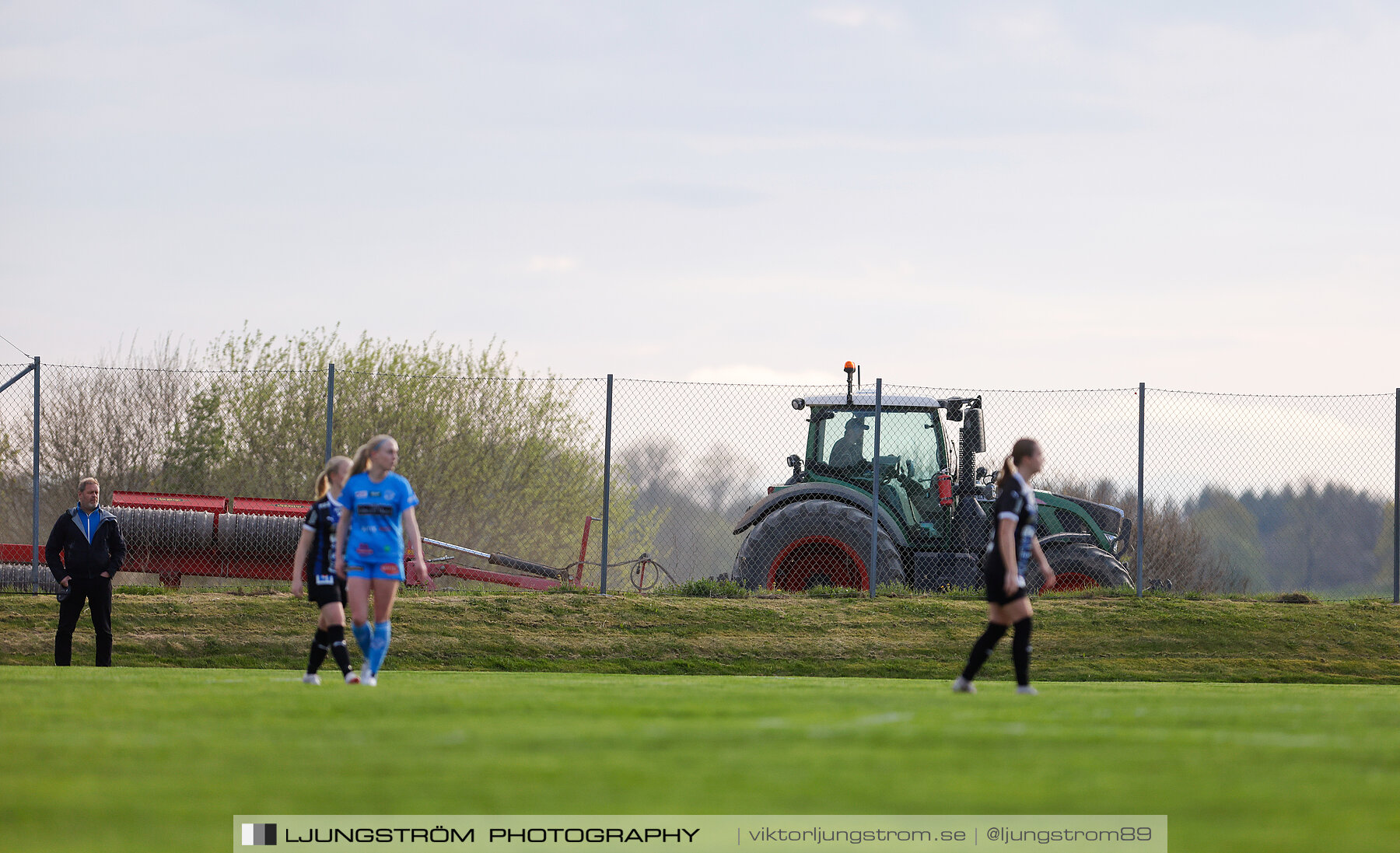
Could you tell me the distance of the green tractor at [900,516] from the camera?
56.4 feet

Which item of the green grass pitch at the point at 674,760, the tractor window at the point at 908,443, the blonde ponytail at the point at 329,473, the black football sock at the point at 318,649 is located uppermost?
the tractor window at the point at 908,443

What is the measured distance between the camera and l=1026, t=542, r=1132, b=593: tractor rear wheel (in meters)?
17.2

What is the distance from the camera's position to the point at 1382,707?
28.8 feet

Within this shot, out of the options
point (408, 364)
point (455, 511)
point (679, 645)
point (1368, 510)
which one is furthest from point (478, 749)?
point (408, 364)

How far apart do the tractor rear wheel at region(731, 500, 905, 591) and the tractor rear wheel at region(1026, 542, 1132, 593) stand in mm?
1769

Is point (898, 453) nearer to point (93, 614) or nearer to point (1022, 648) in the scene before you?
point (1022, 648)

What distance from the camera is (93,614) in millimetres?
13906

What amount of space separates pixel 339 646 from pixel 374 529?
36.6 inches

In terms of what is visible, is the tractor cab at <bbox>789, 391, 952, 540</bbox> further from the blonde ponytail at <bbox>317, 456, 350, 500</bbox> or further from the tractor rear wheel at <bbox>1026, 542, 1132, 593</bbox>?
the blonde ponytail at <bbox>317, 456, 350, 500</bbox>

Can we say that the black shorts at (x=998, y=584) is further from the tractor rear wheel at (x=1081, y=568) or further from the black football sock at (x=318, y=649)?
the tractor rear wheel at (x=1081, y=568)

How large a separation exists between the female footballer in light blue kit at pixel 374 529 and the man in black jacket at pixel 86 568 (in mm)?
5087

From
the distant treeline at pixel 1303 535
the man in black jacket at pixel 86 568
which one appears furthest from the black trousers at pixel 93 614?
the distant treeline at pixel 1303 535

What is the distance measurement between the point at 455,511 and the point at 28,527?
756cm

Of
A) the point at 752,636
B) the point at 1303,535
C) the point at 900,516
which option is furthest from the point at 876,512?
the point at 1303,535
